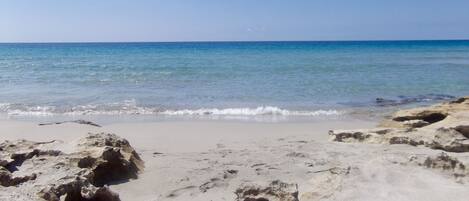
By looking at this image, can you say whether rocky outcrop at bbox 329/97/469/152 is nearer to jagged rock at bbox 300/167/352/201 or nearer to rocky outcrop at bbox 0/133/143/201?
jagged rock at bbox 300/167/352/201

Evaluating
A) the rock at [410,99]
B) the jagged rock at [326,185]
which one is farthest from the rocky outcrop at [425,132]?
the rock at [410,99]

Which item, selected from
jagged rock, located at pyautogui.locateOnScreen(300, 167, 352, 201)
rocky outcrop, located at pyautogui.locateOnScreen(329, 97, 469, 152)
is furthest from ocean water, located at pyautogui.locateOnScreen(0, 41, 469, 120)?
jagged rock, located at pyautogui.locateOnScreen(300, 167, 352, 201)

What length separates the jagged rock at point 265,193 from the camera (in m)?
4.07

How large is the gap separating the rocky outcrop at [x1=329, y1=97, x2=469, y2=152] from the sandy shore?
202mm

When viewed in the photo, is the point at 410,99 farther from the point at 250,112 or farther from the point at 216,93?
the point at 216,93

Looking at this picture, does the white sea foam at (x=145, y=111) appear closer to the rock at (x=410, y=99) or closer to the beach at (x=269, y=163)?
the beach at (x=269, y=163)

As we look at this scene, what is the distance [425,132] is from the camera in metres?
7.21

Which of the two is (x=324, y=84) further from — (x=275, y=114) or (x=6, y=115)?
(x=6, y=115)

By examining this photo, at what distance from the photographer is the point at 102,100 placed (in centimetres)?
1460

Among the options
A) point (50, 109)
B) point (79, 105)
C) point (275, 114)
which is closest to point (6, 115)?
point (50, 109)

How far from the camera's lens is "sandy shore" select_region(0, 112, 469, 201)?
476 centimetres

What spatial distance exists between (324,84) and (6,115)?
36.3 ft

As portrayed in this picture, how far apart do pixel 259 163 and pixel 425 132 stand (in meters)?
2.54

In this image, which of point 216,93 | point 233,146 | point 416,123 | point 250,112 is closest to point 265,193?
point 233,146
